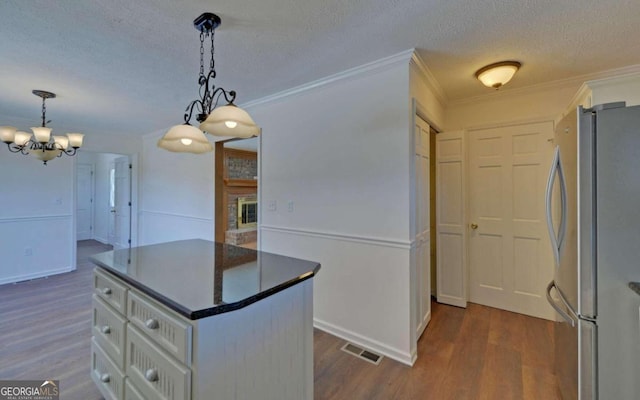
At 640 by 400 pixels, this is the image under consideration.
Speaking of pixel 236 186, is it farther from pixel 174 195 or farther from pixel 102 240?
pixel 102 240

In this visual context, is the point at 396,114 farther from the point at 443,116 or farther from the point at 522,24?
the point at 443,116

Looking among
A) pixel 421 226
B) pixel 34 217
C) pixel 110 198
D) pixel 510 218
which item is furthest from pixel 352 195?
pixel 110 198

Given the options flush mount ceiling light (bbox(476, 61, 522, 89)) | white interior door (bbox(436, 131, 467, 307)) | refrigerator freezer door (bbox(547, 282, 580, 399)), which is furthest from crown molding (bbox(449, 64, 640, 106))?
refrigerator freezer door (bbox(547, 282, 580, 399))

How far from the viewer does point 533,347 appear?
2.30 metres

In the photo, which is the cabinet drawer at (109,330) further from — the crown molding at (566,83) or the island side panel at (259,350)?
the crown molding at (566,83)

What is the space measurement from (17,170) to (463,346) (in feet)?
20.3

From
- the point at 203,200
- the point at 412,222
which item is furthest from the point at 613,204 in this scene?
the point at 203,200

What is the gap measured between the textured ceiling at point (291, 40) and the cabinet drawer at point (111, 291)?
1584mm

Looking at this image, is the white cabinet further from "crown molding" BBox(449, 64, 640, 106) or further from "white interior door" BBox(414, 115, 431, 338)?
"crown molding" BBox(449, 64, 640, 106)

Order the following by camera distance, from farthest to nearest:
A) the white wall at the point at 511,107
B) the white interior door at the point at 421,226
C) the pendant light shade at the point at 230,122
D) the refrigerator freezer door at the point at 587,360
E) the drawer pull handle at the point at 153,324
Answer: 1. the white wall at the point at 511,107
2. the white interior door at the point at 421,226
3. the pendant light shade at the point at 230,122
4. the refrigerator freezer door at the point at 587,360
5. the drawer pull handle at the point at 153,324

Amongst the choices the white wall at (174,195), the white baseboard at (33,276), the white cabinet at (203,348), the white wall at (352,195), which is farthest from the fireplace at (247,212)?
the white cabinet at (203,348)

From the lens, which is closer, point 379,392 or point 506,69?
point 379,392

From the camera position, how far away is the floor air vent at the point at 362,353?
7.04ft

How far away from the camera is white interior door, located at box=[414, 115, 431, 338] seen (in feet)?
7.68
